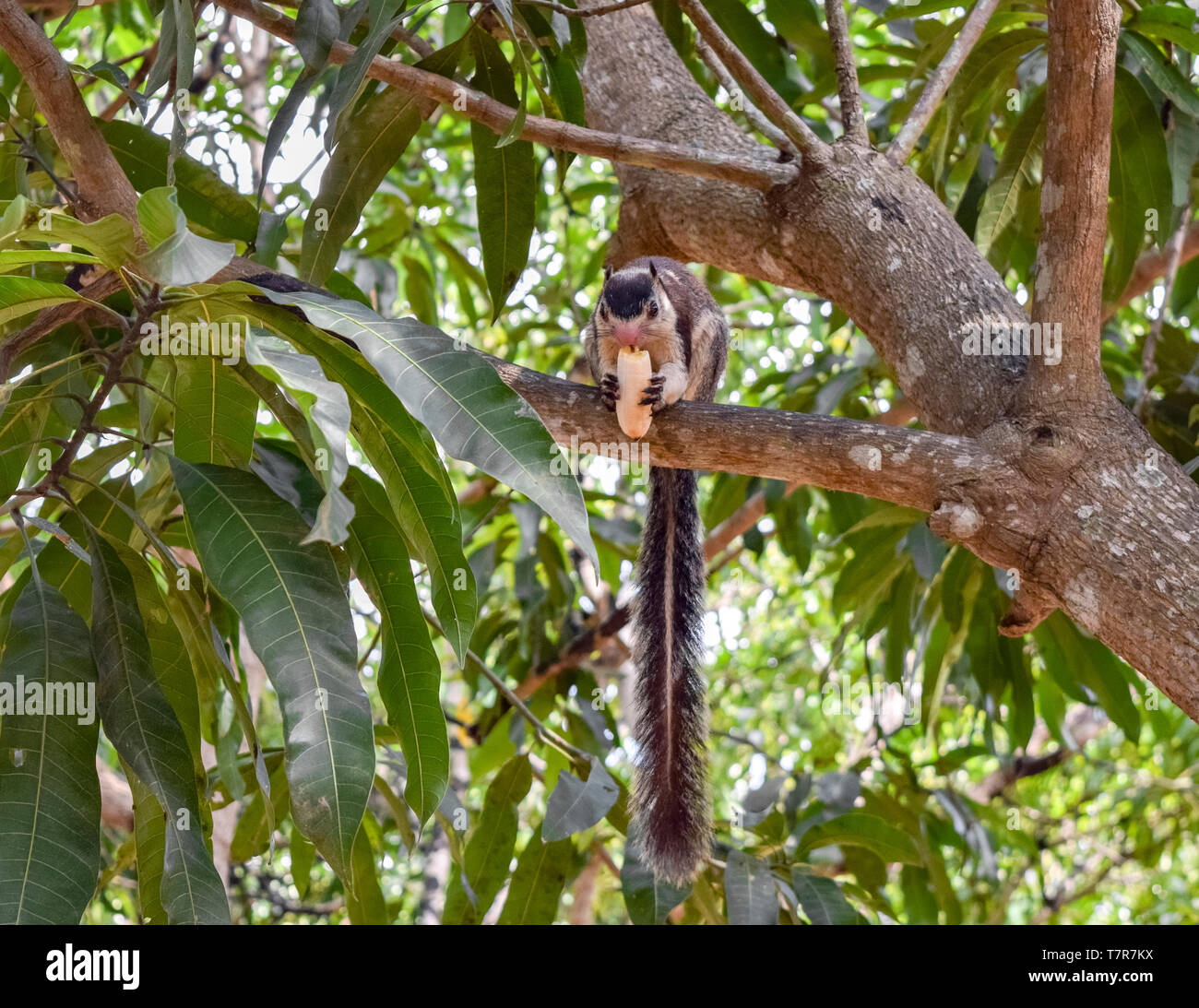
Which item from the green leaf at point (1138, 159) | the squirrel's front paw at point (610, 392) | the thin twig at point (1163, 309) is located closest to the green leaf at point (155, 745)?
the squirrel's front paw at point (610, 392)

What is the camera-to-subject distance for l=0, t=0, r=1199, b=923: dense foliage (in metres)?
1.47

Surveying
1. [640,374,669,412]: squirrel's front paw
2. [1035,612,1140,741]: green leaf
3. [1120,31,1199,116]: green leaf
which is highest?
[1120,31,1199,116]: green leaf

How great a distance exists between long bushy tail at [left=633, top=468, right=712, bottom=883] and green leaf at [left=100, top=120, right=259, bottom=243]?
1.14 metres

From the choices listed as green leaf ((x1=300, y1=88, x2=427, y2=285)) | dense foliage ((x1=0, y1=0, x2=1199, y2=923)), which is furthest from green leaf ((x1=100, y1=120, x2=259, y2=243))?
green leaf ((x1=300, y1=88, x2=427, y2=285))

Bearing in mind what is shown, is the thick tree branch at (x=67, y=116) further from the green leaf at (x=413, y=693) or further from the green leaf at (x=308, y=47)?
the green leaf at (x=413, y=693)

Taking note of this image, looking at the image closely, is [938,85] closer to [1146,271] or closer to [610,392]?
[610,392]

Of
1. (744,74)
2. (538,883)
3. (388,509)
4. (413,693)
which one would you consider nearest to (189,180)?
(388,509)

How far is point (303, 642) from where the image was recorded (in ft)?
4.88

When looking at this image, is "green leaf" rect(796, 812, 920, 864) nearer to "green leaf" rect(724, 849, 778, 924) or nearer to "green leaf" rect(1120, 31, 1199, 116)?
Result: "green leaf" rect(724, 849, 778, 924)

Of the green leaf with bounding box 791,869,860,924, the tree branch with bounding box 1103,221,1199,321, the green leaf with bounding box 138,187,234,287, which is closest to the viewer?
the green leaf with bounding box 138,187,234,287

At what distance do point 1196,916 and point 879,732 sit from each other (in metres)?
3.53

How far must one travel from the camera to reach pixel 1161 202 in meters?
2.49
